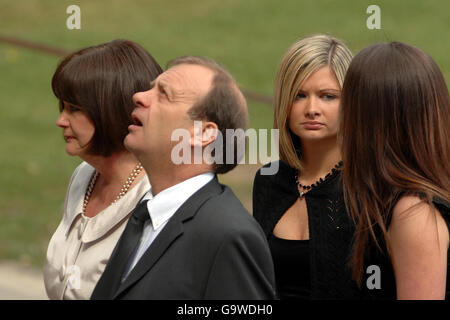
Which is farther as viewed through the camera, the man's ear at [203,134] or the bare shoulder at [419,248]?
the man's ear at [203,134]

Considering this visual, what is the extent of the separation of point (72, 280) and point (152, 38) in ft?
44.5

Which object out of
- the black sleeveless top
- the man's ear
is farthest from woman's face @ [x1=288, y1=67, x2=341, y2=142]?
the man's ear

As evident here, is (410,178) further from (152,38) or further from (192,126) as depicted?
(152,38)

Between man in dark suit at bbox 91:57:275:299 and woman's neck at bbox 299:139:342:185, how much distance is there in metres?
0.85

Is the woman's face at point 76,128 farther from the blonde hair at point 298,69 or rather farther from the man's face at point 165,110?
the blonde hair at point 298,69

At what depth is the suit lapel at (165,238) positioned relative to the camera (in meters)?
2.44

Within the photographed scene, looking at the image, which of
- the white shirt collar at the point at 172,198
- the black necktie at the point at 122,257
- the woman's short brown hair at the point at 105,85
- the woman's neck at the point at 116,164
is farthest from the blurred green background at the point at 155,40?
the white shirt collar at the point at 172,198

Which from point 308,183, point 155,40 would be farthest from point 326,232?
point 155,40

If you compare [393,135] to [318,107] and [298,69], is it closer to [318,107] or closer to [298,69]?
[318,107]

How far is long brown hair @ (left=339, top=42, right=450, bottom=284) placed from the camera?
8.48 ft

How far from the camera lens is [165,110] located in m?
2.61

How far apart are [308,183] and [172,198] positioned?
103 centimetres

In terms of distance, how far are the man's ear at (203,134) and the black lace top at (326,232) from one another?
24.4 inches

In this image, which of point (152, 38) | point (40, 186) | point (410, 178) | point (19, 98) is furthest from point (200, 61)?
point (152, 38)
